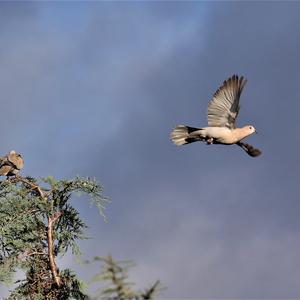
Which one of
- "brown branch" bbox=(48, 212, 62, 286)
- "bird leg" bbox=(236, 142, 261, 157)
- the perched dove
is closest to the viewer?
"brown branch" bbox=(48, 212, 62, 286)

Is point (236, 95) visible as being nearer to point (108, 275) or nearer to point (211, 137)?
point (211, 137)

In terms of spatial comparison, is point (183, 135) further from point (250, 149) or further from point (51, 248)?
point (51, 248)

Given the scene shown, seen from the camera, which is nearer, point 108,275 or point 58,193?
point 108,275

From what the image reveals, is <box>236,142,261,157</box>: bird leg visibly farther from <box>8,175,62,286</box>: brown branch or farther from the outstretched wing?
<box>8,175,62,286</box>: brown branch

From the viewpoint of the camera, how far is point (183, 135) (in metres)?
16.3

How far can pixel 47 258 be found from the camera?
444 inches

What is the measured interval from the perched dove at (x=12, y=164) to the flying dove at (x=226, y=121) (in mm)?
4776

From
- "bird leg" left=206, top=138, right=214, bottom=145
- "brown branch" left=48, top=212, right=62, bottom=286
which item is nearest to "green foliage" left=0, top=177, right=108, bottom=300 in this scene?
"brown branch" left=48, top=212, right=62, bottom=286

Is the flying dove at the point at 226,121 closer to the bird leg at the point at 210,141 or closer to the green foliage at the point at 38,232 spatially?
the bird leg at the point at 210,141

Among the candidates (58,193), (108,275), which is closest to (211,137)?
(58,193)

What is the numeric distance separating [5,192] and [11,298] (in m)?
2.06

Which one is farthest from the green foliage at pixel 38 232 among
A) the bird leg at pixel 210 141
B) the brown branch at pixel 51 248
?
the bird leg at pixel 210 141

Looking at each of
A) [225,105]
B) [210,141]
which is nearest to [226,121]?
[225,105]

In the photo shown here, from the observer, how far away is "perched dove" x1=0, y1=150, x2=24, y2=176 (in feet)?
54.4
